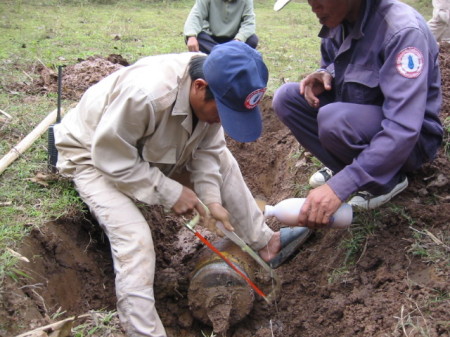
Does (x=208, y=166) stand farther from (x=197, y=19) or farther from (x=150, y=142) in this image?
(x=197, y=19)

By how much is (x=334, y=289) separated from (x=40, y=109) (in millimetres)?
3059

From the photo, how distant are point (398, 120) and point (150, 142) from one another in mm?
1304

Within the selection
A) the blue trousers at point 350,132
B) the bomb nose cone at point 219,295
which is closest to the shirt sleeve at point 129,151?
the bomb nose cone at point 219,295

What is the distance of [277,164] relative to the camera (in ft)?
14.7

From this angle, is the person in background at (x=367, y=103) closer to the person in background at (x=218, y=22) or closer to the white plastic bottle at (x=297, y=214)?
the white plastic bottle at (x=297, y=214)

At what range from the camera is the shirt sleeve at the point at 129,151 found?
2584 mm

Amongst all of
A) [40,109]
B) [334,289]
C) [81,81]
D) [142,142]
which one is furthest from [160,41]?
[334,289]

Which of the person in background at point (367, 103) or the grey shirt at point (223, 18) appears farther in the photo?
the grey shirt at point (223, 18)

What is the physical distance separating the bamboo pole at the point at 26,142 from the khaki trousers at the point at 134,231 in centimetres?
73

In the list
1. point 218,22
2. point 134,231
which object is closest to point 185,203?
point 134,231

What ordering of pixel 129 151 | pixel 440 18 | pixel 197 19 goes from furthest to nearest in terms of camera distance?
1. pixel 197 19
2. pixel 440 18
3. pixel 129 151

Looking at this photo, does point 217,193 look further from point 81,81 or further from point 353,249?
point 81,81

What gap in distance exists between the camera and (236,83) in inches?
94.3

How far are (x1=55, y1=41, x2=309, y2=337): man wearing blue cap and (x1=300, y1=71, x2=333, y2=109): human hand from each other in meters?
0.59
